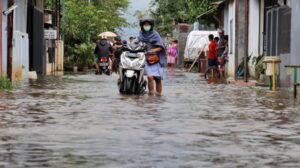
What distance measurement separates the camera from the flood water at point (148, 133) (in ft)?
24.7

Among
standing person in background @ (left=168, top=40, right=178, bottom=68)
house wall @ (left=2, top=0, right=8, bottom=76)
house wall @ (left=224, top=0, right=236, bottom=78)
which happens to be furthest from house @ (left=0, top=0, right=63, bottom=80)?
standing person in background @ (left=168, top=40, right=178, bottom=68)

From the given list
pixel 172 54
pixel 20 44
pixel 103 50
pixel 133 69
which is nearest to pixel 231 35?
pixel 103 50

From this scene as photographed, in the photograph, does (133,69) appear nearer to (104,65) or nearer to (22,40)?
(22,40)

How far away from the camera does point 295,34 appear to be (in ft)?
68.7

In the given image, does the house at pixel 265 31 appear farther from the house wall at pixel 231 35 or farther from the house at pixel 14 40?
the house at pixel 14 40

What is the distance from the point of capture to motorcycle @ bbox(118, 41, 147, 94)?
18.3 meters

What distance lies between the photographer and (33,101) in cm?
1572

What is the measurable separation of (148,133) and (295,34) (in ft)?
39.0

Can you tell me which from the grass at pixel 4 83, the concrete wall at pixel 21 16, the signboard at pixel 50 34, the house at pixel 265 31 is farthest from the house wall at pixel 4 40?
the signboard at pixel 50 34

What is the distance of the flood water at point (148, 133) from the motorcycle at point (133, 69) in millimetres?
1511

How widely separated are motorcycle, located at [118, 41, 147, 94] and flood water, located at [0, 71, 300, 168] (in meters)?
1.51

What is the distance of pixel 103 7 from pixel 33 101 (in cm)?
5168

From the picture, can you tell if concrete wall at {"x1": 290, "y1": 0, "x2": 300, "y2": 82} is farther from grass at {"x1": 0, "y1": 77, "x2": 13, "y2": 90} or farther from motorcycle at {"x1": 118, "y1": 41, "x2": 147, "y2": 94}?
grass at {"x1": 0, "y1": 77, "x2": 13, "y2": 90}

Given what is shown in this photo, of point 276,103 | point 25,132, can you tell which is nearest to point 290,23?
point 276,103
